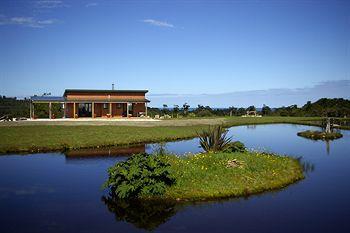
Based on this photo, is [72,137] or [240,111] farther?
[240,111]

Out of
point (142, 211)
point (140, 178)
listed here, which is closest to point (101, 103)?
point (140, 178)

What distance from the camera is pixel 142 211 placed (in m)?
14.2

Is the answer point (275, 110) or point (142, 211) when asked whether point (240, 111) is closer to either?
point (275, 110)

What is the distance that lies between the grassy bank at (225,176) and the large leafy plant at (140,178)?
26.9 inches

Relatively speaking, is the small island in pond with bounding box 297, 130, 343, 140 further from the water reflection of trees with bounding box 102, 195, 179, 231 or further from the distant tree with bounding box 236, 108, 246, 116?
the distant tree with bounding box 236, 108, 246, 116

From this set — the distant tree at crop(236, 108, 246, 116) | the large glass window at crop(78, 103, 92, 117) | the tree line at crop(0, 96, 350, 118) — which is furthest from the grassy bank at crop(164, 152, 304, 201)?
the distant tree at crop(236, 108, 246, 116)

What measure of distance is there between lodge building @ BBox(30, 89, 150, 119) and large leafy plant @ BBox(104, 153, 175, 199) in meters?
40.9

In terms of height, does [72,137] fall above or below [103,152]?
above

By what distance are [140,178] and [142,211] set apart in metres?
1.81

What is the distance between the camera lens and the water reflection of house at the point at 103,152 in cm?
2709

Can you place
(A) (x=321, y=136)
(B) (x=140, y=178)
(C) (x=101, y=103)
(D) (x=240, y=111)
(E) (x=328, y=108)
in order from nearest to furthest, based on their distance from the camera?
(B) (x=140, y=178)
(A) (x=321, y=136)
(C) (x=101, y=103)
(E) (x=328, y=108)
(D) (x=240, y=111)

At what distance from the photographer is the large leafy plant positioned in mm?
15492

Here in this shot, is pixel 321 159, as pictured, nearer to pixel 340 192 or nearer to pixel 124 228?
pixel 340 192

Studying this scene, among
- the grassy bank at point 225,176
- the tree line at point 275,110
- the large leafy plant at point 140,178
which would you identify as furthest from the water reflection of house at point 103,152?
the tree line at point 275,110
